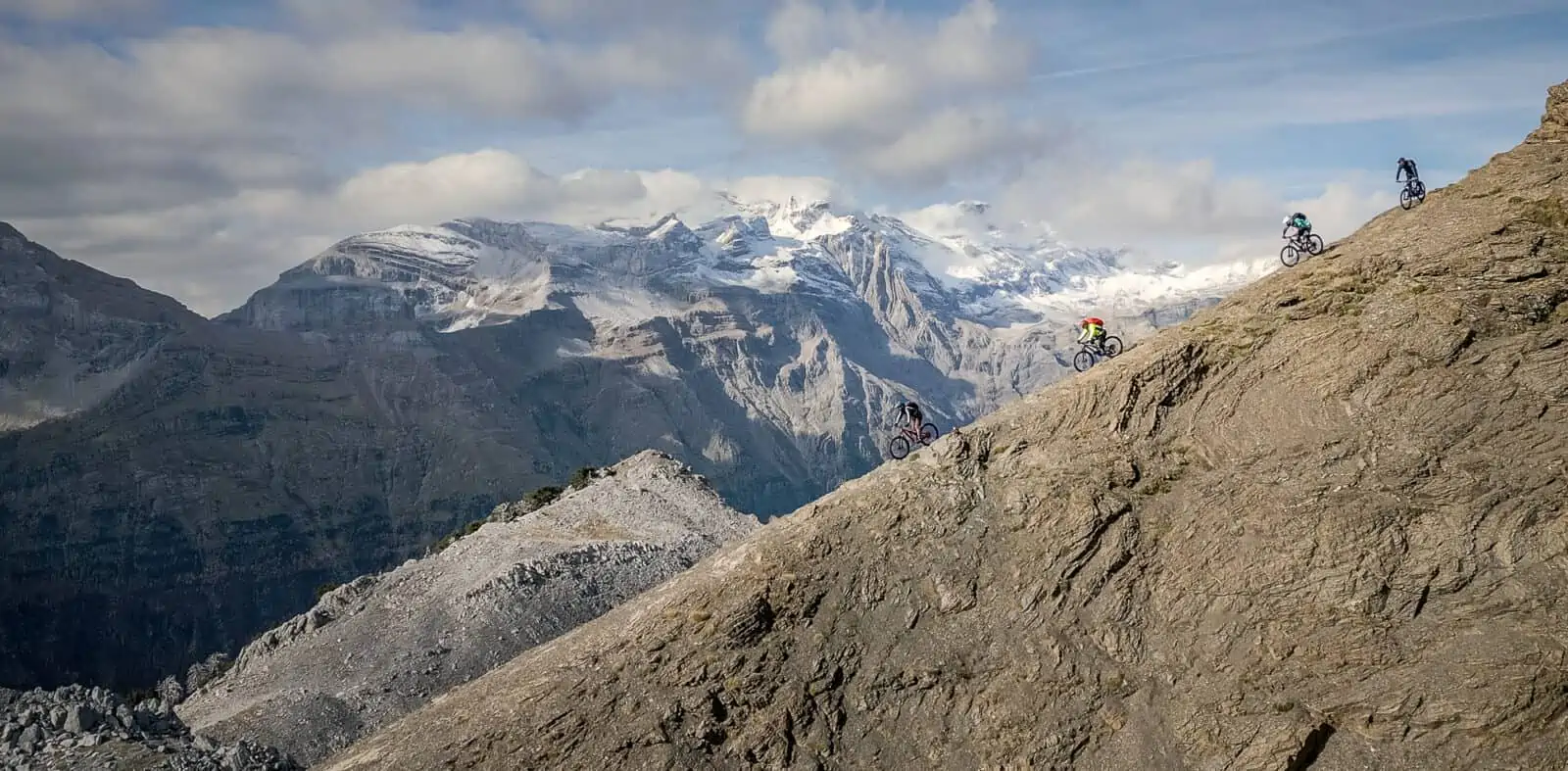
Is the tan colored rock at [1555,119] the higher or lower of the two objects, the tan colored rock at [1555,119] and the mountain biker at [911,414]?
the higher

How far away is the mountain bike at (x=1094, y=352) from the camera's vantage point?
54.5 m

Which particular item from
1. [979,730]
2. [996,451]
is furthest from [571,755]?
[996,451]

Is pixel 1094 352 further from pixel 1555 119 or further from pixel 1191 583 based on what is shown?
pixel 1555 119

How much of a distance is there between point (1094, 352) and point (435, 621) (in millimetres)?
47436

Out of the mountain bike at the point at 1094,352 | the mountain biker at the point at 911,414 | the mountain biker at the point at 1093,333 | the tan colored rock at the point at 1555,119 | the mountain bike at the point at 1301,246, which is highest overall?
the tan colored rock at the point at 1555,119

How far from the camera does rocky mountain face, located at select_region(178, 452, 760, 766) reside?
63.6 meters

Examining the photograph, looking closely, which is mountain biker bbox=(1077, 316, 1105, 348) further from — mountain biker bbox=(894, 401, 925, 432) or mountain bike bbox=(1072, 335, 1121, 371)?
mountain biker bbox=(894, 401, 925, 432)

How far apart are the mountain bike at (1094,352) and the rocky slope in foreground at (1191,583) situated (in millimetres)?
8312

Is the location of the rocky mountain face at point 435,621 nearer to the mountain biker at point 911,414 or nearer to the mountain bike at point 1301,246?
the mountain biker at point 911,414

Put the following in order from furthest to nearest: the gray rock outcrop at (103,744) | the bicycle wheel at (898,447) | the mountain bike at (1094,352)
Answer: the bicycle wheel at (898,447)
the mountain bike at (1094,352)
the gray rock outcrop at (103,744)

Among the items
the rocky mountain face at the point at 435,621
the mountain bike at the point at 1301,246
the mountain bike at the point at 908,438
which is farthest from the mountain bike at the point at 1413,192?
the rocky mountain face at the point at 435,621

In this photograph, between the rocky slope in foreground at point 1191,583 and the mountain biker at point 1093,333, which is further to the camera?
the mountain biker at point 1093,333

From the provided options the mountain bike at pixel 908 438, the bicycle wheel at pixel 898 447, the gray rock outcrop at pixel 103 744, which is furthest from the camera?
the bicycle wheel at pixel 898 447

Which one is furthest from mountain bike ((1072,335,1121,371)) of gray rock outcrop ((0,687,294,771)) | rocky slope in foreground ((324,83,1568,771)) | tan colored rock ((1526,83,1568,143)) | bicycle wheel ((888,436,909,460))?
gray rock outcrop ((0,687,294,771))
